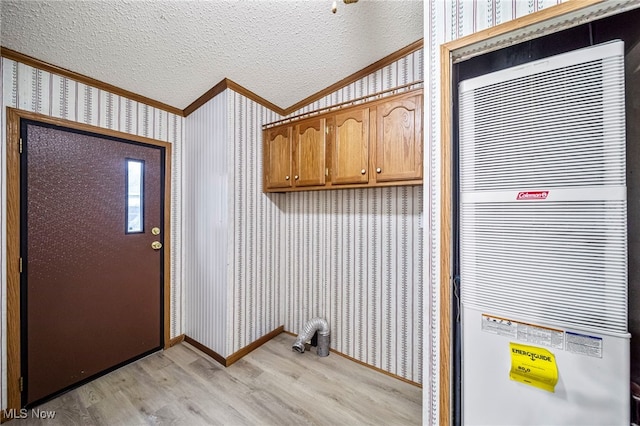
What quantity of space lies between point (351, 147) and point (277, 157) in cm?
79

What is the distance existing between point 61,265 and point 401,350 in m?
2.67

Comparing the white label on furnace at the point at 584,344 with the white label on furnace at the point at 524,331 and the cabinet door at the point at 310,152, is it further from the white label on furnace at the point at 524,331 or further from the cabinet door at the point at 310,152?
the cabinet door at the point at 310,152

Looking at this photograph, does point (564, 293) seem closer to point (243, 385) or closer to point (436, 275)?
point (436, 275)

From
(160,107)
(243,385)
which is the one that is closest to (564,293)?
(243,385)

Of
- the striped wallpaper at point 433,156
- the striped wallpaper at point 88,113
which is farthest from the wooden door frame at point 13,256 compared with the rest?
the striped wallpaper at point 433,156

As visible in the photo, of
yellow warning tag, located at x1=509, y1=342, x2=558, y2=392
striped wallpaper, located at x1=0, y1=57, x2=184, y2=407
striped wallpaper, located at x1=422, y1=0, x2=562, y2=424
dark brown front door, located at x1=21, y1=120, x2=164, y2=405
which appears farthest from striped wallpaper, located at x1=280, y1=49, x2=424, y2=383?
dark brown front door, located at x1=21, y1=120, x2=164, y2=405

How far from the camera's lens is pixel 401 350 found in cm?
200

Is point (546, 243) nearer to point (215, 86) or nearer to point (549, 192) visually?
point (549, 192)

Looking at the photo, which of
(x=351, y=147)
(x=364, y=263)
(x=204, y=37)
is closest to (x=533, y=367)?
(x=364, y=263)

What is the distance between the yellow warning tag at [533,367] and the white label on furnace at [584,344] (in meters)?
0.08

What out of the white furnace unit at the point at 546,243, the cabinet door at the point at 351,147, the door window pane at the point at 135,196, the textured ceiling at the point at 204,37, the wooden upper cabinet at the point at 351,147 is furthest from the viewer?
the door window pane at the point at 135,196

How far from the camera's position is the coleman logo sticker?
0.94 m

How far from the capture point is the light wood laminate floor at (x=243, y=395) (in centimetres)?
161

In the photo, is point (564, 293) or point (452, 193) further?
point (452, 193)
